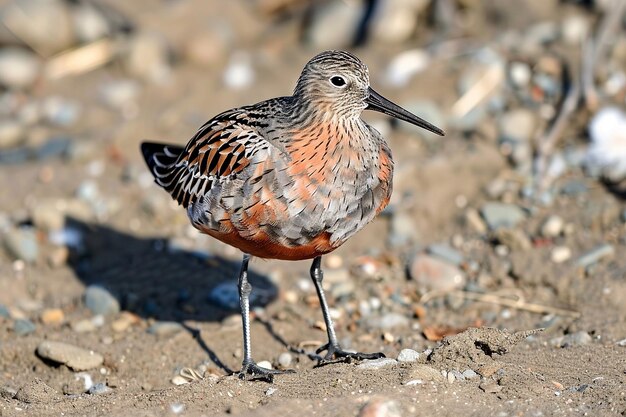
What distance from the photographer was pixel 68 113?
13.8 metres

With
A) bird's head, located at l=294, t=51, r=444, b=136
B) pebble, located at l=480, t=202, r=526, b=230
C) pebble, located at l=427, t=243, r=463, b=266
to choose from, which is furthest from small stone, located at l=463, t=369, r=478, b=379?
pebble, located at l=480, t=202, r=526, b=230

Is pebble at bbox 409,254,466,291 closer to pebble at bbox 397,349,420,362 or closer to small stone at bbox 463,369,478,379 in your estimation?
pebble at bbox 397,349,420,362

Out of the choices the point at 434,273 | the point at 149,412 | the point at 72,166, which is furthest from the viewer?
the point at 72,166

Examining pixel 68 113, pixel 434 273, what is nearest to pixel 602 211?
pixel 434 273

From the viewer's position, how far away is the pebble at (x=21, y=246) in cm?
1054

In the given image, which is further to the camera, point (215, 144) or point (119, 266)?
point (119, 266)

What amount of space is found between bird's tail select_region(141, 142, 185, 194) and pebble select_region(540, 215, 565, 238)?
13.0 ft

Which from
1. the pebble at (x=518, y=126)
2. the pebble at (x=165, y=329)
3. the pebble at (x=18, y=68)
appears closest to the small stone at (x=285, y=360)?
the pebble at (x=165, y=329)

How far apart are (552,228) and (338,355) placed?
3.09 m

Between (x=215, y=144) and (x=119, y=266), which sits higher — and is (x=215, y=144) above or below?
above

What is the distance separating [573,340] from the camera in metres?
8.23

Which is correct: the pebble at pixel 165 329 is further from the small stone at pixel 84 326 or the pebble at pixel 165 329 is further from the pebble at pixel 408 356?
the pebble at pixel 408 356

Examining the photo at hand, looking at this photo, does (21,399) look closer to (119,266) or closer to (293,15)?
(119,266)

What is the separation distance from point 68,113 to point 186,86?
176 cm
